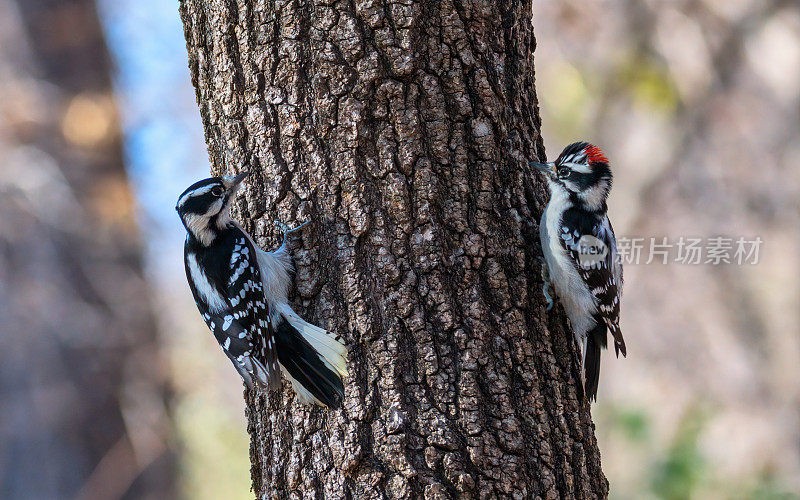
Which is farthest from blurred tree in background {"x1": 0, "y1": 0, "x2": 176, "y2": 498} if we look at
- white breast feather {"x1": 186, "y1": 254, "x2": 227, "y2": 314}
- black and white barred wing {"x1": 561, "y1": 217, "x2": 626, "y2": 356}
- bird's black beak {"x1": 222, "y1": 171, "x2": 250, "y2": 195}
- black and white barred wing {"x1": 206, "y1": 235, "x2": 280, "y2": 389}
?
black and white barred wing {"x1": 561, "y1": 217, "x2": 626, "y2": 356}

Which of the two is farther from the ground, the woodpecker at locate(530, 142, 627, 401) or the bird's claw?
the bird's claw

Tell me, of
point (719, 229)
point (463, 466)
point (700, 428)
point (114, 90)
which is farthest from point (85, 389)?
point (719, 229)

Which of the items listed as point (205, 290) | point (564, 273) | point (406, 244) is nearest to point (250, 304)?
point (205, 290)

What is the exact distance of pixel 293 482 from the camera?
8.14 feet

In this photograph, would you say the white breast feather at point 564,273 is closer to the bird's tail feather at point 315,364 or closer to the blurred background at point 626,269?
the bird's tail feather at point 315,364

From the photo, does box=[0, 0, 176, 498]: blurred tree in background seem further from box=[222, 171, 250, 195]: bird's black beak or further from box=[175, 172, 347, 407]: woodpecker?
box=[222, 171, 250, 195]: bird's black beak

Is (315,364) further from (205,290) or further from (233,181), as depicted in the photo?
(205,290)

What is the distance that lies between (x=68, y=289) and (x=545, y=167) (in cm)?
462

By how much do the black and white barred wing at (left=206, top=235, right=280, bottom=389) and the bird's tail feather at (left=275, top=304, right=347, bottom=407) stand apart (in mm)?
109

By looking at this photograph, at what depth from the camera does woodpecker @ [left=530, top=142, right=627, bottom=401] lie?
2848 millimetres

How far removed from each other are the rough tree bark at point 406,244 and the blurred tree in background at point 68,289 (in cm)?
372

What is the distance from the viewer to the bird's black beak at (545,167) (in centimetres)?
282

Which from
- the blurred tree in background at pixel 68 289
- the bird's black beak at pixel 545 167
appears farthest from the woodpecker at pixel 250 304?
the blurred tree in background at pixel 68 289
